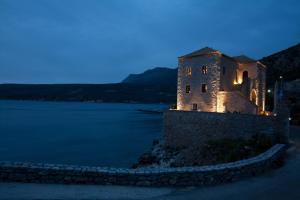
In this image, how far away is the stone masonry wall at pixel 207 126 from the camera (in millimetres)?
20844

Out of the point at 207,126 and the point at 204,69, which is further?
the point at 204,69

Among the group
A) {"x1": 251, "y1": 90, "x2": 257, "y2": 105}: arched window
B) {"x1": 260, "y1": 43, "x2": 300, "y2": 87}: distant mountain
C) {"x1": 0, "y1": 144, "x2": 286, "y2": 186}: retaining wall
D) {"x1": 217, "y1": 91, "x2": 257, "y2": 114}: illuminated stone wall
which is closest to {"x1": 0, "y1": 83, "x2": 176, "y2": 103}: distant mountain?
{"x1": 260, "y1": 43, "x2": 300, "y2": 87}: distant mountain

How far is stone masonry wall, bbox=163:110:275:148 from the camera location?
20844 mm

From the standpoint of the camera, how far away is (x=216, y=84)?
98.2 ft

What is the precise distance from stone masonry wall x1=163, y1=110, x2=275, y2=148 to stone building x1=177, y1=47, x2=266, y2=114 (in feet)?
14.2

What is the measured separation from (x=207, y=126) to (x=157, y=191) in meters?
17.9

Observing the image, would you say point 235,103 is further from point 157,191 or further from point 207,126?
point 157,191

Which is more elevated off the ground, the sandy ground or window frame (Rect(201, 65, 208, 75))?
window frame (Rect(201, 65, 208, 75))

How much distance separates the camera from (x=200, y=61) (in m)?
31.0

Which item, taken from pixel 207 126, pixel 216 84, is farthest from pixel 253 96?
pixel 207 126

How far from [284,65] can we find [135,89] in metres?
133

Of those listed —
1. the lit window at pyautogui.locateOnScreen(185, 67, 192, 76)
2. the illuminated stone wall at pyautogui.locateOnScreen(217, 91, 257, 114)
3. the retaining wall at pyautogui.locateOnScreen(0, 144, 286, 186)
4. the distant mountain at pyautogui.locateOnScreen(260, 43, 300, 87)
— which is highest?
the distant mountain at pyautogui.locateOnScreen(260, 43, 300, 87)

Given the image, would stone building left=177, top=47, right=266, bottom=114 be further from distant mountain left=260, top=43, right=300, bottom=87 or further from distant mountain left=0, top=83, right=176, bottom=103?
distant mountain left=0, top=83, right=176, bottom=103

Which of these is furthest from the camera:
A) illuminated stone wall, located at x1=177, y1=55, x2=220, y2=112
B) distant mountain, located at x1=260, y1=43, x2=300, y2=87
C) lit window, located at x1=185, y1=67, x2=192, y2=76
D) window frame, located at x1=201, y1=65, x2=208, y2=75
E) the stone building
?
distant mountain, located at x1=260, y1=43, x2=300, y2=87
